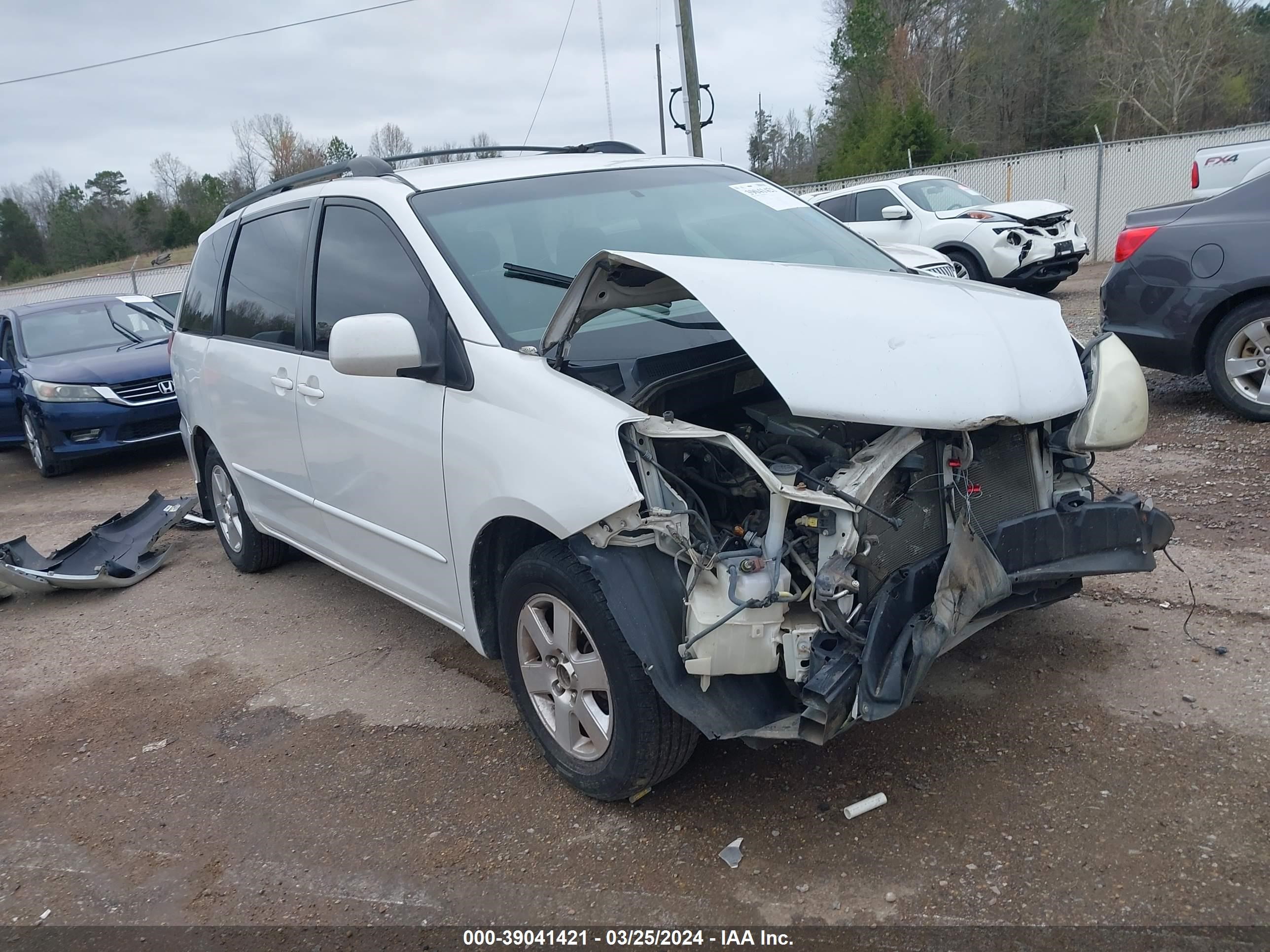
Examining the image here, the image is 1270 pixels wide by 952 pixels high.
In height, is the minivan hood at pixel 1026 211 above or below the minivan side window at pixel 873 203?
below

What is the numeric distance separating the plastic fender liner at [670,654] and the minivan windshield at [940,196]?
482 inches

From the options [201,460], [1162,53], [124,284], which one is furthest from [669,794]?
[1162,53]

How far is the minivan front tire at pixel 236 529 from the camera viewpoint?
536 cm

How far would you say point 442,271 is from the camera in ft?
A: 10.6

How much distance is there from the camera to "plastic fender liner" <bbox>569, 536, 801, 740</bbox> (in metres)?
2.50

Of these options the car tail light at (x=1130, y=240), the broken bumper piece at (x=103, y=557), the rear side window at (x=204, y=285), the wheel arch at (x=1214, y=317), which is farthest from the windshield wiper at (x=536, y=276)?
the car tail light at (x=1130, y=240)

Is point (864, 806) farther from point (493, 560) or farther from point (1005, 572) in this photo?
point (493, 560)

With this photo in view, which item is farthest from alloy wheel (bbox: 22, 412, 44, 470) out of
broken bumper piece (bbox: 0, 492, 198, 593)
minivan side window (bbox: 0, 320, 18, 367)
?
broken bumper piece (bbox: 0, 492, 198, 593)

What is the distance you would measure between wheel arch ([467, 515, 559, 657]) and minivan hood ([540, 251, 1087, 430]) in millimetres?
591

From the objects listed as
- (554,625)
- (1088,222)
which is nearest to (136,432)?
(554,625)

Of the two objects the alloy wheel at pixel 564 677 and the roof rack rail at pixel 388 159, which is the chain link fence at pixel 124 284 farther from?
the alloy wheel at pixel 564 677

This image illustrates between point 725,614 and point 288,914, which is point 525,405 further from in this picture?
point 288,914

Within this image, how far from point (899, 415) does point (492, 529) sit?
1.34m

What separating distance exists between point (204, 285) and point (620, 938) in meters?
4.41
